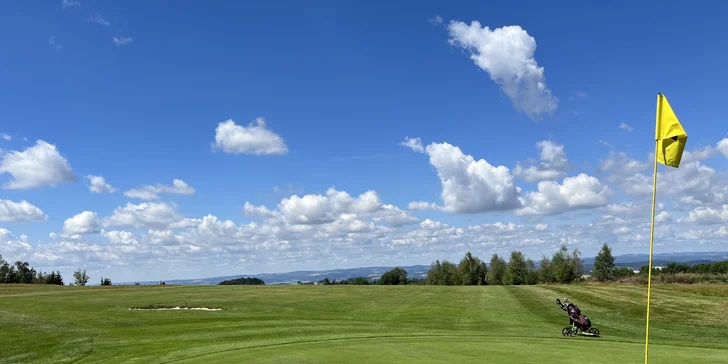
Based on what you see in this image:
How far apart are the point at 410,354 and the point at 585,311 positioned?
2731 centimetres

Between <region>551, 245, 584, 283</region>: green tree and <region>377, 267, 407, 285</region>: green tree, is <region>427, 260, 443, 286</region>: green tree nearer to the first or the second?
<region>377, 267, 407, 285</region>: green tree

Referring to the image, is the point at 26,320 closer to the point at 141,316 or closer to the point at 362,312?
the point at 141,316

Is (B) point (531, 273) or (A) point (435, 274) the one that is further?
(A) point (435, 274)

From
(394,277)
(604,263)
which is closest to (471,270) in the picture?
(394,277)

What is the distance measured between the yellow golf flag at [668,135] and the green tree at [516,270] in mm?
142135

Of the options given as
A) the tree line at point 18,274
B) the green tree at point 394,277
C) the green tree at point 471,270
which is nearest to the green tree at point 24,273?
the tree line at point 18,274

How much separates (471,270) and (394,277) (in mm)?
31205

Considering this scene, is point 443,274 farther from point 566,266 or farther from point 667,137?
point 667,137

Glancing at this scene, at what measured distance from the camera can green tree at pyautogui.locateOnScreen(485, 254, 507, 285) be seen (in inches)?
6250

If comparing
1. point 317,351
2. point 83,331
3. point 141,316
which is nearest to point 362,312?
point 141,316

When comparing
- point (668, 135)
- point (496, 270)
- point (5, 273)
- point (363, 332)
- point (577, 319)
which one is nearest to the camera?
point (668, 135)

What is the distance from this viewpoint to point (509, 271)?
5989 inches

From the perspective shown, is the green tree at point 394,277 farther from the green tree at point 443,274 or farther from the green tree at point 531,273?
the green tree at point 531,273

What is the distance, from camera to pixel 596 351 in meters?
17.8
